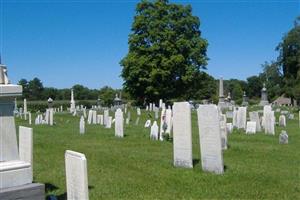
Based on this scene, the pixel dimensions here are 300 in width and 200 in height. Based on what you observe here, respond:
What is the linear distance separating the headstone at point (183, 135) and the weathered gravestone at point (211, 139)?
0.43 m

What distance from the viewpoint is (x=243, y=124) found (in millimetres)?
21078

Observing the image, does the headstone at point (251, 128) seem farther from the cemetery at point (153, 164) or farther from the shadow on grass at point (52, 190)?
the shadow on grass at point (52, 190)

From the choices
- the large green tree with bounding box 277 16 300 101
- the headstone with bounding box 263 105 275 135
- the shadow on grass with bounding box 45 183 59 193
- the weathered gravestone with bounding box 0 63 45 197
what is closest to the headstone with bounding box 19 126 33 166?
the shadow on grass with bounding box 45 183 59 193

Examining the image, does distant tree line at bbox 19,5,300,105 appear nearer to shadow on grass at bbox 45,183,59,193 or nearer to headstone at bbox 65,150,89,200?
shadow on grass at bbox 45,183,59,193

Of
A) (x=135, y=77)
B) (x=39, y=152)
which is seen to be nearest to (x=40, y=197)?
(x=39, y=152)

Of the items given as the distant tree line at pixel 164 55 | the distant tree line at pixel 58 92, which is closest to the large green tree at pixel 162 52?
the distant tree line at pixel 164 55

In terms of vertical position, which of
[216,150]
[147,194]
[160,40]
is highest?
[160,40]

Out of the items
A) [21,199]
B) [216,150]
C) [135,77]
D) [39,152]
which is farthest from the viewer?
[135,77]

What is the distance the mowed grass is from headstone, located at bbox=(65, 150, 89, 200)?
4.61 feet

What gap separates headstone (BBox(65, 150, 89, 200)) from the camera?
5.69 metres

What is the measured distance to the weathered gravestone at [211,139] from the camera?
9.35 m

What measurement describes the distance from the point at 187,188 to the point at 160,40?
4558cm

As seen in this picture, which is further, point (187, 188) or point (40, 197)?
point (187, 188)

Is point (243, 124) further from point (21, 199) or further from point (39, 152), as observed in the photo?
point (21, 199)
